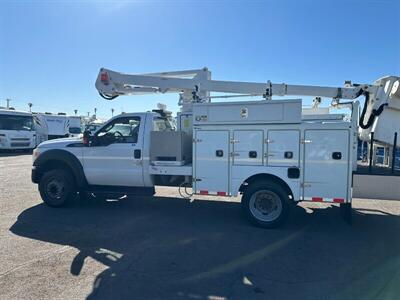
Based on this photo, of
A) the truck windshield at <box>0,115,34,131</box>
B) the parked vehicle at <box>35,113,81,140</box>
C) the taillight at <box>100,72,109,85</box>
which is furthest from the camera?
the parked vehicle at <box>35,113,81,140</box>

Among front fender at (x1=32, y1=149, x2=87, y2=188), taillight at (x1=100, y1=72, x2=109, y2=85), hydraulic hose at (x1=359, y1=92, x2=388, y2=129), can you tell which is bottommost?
front fender at (x1=32, y1=149, x2=87, y2=188)

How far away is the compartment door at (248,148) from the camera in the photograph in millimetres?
5859

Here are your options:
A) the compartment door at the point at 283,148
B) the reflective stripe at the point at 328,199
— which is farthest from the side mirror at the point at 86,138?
the reflective stripe at the point at 328,199

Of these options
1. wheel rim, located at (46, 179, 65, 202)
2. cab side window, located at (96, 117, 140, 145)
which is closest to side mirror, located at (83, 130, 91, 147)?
cab side window, located at (96, 117, 140, 145)

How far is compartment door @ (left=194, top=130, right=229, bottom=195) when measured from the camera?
6.07 meters

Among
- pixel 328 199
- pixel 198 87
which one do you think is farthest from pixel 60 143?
pixel 328 199

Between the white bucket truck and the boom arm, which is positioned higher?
the boom arm

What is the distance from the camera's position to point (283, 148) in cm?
573

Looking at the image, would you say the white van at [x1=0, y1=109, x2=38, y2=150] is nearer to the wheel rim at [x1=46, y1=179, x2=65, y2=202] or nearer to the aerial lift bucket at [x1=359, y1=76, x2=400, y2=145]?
the wheel rim at [x1=46, y1=179, x2=65, y2=202]

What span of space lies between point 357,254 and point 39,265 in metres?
4.64

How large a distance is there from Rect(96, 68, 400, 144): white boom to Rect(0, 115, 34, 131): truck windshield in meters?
15.8

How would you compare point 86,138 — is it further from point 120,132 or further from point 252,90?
point 252,90

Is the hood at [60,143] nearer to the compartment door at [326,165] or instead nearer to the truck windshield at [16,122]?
the compartment door at [326,165]

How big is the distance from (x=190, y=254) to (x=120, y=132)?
356 centimetres
